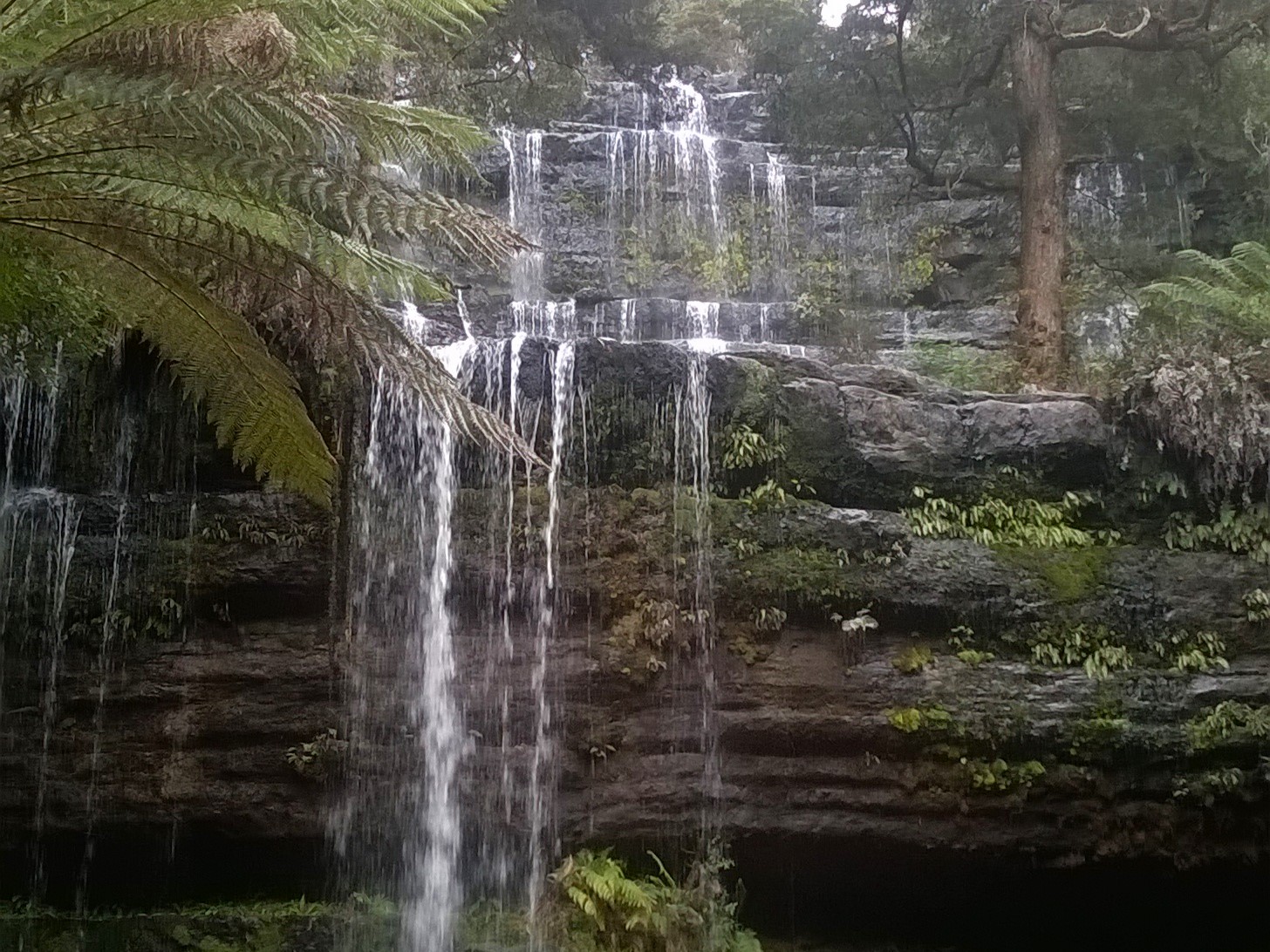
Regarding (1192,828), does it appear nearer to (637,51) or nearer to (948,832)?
(948,832)

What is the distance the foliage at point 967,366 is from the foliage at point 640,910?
3829mm

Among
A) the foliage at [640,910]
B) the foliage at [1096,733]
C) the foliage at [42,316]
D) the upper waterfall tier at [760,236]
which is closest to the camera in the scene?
the foliage at [42,316]

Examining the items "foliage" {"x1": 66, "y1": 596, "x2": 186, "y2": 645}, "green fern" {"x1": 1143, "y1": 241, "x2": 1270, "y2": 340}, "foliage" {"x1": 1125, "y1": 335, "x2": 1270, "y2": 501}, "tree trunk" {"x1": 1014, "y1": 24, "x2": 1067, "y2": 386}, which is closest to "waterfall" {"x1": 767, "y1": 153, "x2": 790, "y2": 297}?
"tree trunk" {"x1": 1014, "y1": 24, "x2": 1067, "y2": 386}

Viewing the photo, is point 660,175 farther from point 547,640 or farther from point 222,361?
point 222,361

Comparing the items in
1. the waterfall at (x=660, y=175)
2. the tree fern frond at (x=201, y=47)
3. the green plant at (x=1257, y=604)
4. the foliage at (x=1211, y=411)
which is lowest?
the green plant at (x=1257, y=604)

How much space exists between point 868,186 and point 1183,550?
6.30 meters

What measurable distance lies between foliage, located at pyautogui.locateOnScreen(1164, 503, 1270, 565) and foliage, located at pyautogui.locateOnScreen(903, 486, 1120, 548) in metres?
0.38

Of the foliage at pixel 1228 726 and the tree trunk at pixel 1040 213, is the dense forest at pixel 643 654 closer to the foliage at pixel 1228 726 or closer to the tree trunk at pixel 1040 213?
the foliage at pixel 1228 726

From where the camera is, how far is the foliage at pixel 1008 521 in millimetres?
6820

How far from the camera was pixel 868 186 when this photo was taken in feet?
38.9

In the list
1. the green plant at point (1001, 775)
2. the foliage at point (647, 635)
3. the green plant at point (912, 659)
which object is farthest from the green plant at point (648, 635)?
the green plant at point (1001, 775)

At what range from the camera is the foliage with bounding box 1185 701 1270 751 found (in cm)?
630

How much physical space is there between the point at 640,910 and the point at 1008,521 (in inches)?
129

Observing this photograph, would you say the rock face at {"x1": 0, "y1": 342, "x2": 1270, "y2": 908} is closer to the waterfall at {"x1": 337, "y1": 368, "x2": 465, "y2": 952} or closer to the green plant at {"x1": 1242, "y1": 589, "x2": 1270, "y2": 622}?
the green plant at {"x1": 1242, "y1": 589, "x2": 1270, "y2": 622}
